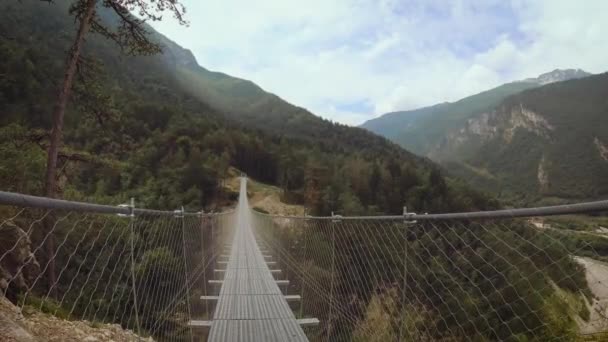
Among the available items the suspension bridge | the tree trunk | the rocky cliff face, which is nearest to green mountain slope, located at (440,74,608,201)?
the rocky cliff face

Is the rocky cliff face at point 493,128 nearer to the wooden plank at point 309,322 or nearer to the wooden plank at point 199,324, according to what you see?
the wooden plank at point 309,322

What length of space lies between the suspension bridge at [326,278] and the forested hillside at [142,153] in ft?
8.08

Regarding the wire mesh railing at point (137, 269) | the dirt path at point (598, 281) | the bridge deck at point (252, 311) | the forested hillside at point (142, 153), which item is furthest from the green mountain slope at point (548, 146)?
the dirt path at point (598, 281)

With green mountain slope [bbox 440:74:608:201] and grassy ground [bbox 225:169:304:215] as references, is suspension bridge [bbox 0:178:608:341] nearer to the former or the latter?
grassy ground [bbox 225:169:304:215]

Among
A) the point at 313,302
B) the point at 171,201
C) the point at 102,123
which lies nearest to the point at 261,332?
the point at 313,302

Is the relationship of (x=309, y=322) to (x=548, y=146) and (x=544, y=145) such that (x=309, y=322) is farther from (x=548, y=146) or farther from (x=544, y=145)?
(x=544, y=145)

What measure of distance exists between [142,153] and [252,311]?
3270 cm

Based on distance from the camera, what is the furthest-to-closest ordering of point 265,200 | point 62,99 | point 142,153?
point 142,153 < point 265,200 < point 62,99

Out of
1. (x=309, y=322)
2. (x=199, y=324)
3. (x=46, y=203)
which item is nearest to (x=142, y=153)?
(x=199, y=324)

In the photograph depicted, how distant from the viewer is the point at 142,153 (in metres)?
34.2

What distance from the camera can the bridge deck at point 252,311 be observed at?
132 inches

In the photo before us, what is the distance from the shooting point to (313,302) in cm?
438

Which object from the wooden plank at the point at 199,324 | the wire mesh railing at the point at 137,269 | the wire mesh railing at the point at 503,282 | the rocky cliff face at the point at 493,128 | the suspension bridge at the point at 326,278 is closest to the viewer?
the wire mesh railing at the point at 503,282

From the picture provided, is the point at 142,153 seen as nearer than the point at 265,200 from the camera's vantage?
No
